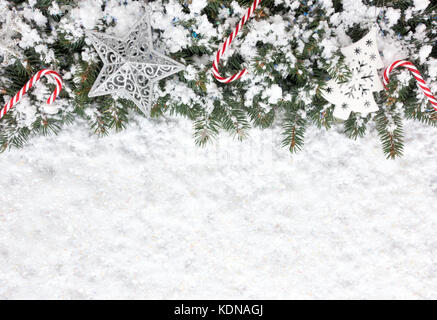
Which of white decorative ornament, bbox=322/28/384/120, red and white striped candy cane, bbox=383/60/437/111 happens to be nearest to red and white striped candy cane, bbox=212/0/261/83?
white decorative ornament, bbox=322/28/384/120

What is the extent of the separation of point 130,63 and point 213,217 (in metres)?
0.66

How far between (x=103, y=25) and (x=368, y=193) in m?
1.12

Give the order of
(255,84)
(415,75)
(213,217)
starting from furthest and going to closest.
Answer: (213,217) < (255,84) < (415,75)

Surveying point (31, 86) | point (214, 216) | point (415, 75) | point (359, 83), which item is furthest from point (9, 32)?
point (415, 75)

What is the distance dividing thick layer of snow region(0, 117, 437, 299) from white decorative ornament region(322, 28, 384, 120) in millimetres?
235

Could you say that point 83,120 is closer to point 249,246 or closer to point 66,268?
point 66,268

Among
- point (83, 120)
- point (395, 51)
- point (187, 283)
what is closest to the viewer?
point (395, 51)

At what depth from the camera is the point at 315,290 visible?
125 cm

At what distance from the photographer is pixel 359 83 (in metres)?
0.91

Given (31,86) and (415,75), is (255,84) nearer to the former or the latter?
(415,75)

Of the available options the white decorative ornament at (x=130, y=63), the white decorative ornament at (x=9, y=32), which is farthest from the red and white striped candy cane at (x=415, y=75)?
the white decorative ornament at (x=9, y=32)

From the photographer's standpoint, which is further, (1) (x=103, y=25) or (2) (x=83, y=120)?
(2) (x=83, y=120)

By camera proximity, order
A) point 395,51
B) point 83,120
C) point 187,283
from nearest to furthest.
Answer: point 395,51, point 83,120, point 187,283

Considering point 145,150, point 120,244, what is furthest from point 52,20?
point 120,244
